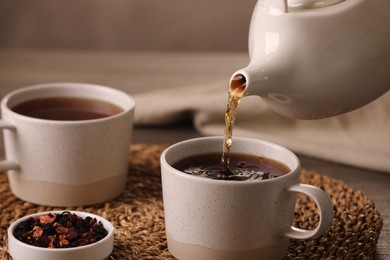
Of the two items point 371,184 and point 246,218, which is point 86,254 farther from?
point 371,184

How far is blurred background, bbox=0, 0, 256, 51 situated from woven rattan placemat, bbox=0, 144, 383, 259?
2.95ft

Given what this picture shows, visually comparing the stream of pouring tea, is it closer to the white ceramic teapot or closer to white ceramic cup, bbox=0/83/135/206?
the white ceramic teapot

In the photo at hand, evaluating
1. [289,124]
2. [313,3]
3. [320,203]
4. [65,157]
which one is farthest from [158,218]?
[289,124]

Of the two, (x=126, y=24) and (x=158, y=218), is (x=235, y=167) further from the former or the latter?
(x=126, y=24)

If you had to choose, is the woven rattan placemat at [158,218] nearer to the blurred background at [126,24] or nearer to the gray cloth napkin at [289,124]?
the gray cloth napkin at [289,124]

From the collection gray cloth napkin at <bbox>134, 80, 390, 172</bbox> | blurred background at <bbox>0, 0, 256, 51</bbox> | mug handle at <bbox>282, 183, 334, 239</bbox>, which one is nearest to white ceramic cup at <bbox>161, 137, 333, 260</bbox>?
mug handle at <bbox>282, 183, 334, 239</bbox>

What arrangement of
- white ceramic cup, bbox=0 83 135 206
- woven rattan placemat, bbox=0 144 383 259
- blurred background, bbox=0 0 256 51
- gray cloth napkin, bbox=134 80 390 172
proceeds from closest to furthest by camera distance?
woven rattan placemat, bbox=0 144 383 259, white ceramic cup, bbox=0 83 135 206, gray cloth napkin, bbox=134 80 390 172, blurred background, bbox=0 0 256 51

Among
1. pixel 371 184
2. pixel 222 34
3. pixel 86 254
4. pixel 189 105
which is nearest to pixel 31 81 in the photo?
pixel 189 105

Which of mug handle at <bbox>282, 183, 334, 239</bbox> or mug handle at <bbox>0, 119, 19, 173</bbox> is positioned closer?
mug handle at <bbox>282, 183, 334, 239</bbox>

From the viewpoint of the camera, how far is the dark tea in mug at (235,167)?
109cm

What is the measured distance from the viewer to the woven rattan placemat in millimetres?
1109

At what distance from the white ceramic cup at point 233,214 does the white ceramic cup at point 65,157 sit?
0.62 ft

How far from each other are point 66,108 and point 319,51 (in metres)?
0.49

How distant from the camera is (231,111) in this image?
112cm
